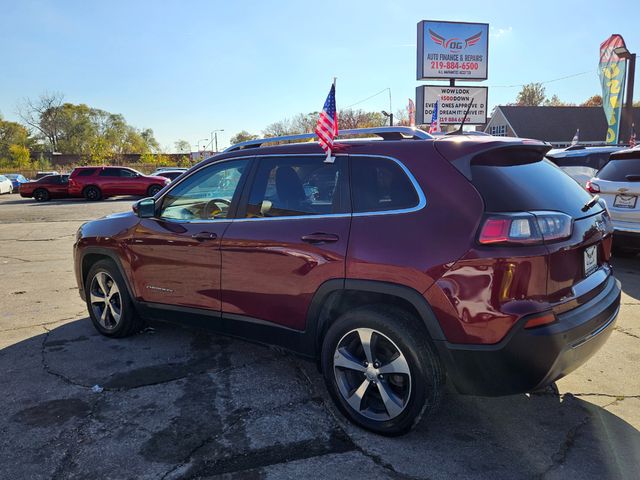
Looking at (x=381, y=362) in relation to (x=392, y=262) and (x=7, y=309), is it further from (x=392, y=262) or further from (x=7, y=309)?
(x=7, y=309)

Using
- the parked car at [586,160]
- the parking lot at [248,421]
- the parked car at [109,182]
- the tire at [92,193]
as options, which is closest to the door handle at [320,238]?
the parking lot at [248,421]

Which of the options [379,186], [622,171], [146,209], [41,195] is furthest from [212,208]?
[41,195]

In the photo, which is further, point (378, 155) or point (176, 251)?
point (176, 251)

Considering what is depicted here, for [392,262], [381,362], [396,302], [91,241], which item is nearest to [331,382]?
[381,362]

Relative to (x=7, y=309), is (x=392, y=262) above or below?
above

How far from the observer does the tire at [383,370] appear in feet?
8.95

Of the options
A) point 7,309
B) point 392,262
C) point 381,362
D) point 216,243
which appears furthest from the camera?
point 7,309

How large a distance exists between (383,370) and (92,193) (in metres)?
26.5

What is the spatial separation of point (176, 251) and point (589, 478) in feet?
10.2

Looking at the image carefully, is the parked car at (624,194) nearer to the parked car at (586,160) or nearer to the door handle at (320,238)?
the parked car at (586,160)

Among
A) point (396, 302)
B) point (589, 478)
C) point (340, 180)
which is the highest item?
point (340, 180)

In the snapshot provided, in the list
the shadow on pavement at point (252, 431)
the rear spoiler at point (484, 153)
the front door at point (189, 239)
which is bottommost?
the shadow on pavement at point (252, 431)

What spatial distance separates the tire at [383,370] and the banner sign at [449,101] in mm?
18526

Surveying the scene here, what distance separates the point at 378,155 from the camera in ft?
9.84
